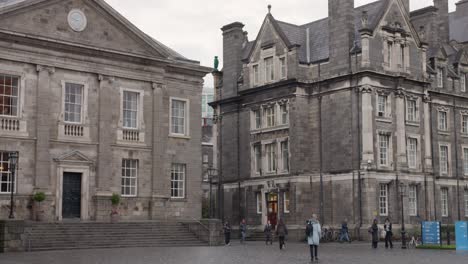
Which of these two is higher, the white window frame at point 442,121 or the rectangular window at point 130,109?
the white window frame at point 442,121

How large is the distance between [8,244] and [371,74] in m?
27.5

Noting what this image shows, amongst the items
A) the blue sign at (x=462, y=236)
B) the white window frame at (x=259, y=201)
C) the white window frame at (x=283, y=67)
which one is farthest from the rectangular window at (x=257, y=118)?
the blue sign at (x=462, y=236)

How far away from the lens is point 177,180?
1718 inches

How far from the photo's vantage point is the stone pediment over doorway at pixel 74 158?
38.2 metres

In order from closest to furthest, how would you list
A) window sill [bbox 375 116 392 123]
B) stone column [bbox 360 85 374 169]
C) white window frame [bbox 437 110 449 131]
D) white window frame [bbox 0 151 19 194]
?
white window frame [bbox 0 151 19 194], stone column [bbox 360 85 374 169], window sill [bbox 375 116 392 123], white window frame [bbox 437 110 449 131]

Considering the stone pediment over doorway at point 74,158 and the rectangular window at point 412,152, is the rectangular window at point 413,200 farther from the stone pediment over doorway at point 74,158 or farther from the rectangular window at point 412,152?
the stone pediment over doorway at point 74,158

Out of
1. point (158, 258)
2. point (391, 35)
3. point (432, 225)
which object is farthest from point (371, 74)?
point (158, 258)

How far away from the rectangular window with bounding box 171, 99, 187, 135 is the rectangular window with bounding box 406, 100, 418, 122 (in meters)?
17.4

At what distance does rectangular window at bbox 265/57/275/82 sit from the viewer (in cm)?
5449

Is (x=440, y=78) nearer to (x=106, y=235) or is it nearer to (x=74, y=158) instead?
(x=74, y=158)

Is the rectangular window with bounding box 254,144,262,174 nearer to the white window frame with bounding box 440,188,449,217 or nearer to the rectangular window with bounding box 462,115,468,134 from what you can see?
the white window frame with bounding box 440,188,449,217

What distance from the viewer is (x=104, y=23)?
40.5 meters

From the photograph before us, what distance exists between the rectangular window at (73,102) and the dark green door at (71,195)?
119 inches

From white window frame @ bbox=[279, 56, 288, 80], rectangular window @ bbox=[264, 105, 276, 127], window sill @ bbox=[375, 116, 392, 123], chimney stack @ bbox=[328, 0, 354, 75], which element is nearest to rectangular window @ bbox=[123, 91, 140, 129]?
rectangular window @ bbox=[264, 105, 276, 127]
